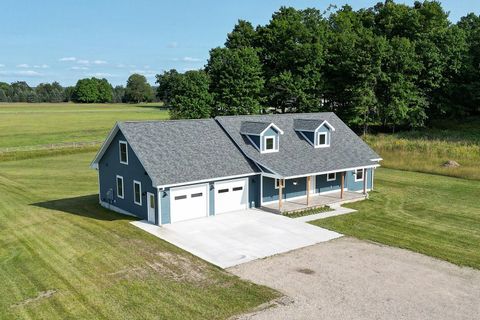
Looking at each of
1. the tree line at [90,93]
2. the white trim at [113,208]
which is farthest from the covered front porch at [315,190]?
the tree line at [90,93]

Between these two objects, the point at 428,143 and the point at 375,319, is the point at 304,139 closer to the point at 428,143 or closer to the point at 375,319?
the point at 375,319

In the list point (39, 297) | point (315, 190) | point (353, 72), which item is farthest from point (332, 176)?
point (353, 72)

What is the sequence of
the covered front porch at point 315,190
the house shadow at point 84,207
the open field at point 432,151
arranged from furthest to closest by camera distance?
the open field at point 432,151 < the covered front porch at point 315,190 < the house shadow at point 84,207

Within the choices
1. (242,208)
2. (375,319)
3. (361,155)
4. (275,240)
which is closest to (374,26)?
(361,155)

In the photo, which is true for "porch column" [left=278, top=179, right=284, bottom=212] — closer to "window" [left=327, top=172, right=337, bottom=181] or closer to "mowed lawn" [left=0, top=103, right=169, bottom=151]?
"window" [left=327, top=172, right=337, bottom=181]

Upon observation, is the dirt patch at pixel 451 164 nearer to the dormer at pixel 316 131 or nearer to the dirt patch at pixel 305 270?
the dormer at pixel 316 131

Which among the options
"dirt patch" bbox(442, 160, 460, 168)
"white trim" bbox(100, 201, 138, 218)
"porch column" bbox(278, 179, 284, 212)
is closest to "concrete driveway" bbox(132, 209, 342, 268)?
"porch column" bbox(278, 179, 284, 212)
